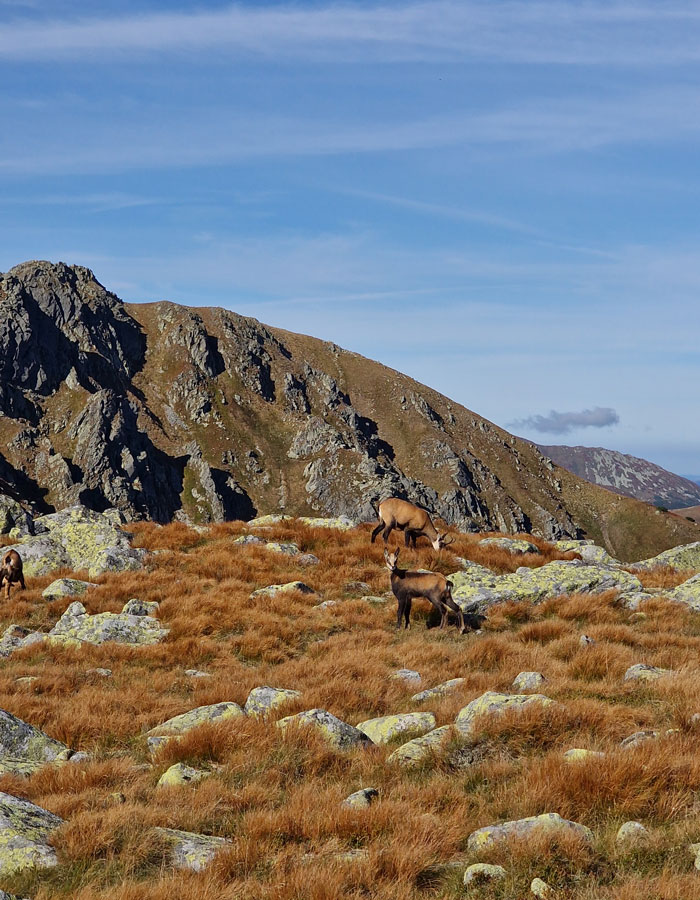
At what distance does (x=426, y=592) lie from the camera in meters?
13.8

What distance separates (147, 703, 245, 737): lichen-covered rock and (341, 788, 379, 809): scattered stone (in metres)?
2.65

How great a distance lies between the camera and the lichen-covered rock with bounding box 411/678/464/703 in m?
9.14

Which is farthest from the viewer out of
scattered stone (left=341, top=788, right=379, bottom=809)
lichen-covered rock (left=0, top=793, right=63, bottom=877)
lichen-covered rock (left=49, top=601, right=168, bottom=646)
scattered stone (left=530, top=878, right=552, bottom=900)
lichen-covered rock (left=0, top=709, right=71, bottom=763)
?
lichen-covered rock (left=49, top=601, right=168, bottom=646)

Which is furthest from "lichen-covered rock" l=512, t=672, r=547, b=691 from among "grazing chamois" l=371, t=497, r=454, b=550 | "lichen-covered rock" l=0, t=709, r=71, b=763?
"grazing chamois" l=371, t=497, r=454, b=550

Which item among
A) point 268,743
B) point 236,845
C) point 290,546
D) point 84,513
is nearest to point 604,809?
point 236,845

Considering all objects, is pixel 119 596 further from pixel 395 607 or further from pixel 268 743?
pixel 268 743

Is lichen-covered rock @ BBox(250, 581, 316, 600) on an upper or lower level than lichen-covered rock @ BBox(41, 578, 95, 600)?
upper

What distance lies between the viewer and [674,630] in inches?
504

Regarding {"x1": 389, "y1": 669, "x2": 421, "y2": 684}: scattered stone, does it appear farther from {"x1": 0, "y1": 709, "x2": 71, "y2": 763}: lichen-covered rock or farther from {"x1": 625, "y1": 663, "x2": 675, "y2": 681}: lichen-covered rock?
{"x1": 0, "y1": 709, "x2": 71, "y2": 763}: lichen-covered rock

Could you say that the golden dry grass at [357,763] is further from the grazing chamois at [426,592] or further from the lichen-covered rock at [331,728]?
the grazing chamois at [426,592]

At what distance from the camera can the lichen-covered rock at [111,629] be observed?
43.3 feet

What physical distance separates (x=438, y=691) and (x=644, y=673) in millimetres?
2874

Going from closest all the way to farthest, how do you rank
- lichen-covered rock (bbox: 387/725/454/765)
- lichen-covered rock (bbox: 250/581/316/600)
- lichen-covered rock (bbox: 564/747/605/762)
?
lichen-covered rock (bbox: 564/747/605/762), lichen-covered rock (bbox: 387/725/454/765), lichen-covered rock (bbox: 250/581/316/600)

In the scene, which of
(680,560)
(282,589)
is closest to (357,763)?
(282,589)
